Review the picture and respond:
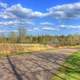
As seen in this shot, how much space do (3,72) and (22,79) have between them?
70.3 inches

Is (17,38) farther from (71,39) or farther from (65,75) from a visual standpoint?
(65,75)

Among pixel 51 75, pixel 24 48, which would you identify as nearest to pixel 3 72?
pixel 51 75

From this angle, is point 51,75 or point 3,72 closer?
point 51,75

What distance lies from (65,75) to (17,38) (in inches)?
992

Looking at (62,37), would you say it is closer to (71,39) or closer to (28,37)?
(71,39)

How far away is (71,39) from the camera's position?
3959 cm

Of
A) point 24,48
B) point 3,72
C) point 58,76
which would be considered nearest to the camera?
point 58,76

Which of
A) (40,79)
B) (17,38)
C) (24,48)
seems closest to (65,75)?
(40,79)

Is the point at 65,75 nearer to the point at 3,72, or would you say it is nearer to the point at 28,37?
the point at 3,72

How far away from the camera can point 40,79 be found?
28.9 feet

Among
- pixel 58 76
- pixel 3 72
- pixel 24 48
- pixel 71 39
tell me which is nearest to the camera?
pixel 58 76

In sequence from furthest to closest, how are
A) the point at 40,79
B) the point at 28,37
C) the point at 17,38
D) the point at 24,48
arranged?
the point at 28,37 < the point at 17,38 < the point at 24,48 < the point at 40,79

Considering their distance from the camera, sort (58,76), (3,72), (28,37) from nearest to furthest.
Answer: (58,76) → (3,72) → (28,37)

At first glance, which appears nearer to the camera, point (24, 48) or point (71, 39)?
point (24, 48)
